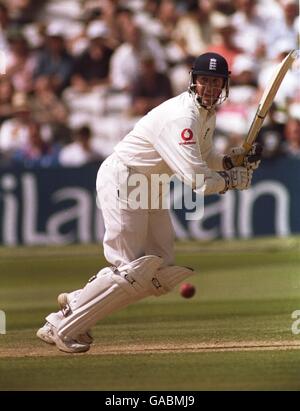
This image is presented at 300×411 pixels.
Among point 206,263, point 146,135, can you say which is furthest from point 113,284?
point 206,263

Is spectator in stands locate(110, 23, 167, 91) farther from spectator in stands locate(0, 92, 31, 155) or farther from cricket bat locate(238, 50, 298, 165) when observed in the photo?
cricket bat locate(238, 50, 298, 165)

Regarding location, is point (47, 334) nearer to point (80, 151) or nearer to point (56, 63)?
point (80, 151)

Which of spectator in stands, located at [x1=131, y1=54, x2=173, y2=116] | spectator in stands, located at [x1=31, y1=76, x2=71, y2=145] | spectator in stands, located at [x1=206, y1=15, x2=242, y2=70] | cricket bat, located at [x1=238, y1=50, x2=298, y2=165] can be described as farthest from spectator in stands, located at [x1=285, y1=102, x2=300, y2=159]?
cricket bat, located at [x1=238, y1=50, x2=298, y2=165]

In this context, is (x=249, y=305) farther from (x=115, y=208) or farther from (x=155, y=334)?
(x=115, y=208)

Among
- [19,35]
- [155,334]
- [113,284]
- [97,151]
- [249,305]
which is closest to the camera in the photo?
[113,284]

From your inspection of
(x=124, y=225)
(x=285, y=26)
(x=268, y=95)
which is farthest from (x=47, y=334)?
(x=285, y=26)

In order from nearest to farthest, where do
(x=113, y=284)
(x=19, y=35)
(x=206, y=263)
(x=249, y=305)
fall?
(x=113, y=284), (x=249, y=305), (x=206, y=263), (x=19, y=35)

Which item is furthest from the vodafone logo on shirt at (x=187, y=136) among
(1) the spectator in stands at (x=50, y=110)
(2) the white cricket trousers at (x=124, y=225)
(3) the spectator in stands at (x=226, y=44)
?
(3) the spectator in stands at (x=226, y=44)
